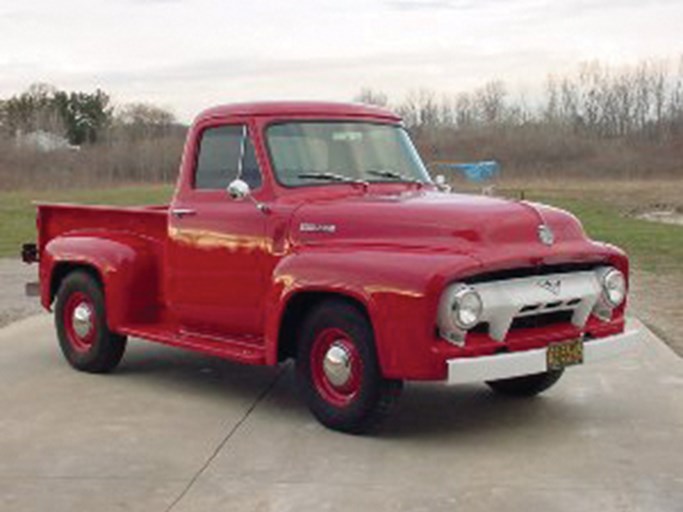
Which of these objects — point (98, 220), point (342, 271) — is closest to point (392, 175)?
point (342, 271)

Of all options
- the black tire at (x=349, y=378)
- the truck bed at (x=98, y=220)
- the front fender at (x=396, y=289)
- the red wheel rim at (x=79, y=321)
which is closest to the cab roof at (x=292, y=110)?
the truck bed at (x=98, y=220)

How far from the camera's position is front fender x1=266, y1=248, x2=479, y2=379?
19.2 feet

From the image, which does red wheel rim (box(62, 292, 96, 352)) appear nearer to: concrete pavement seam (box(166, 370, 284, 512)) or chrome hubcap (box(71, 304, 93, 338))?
chrome hubcap (box(71, 304, 93, 338))

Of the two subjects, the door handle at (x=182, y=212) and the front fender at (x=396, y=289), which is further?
the door handle at (x=182, y=212)

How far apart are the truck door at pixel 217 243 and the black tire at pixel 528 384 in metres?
1.74

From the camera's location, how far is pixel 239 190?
6.98m

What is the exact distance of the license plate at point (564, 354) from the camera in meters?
6.23

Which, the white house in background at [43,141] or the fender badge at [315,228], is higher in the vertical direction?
the fender badge at [315,228]

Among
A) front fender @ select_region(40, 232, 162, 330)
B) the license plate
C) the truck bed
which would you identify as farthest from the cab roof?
the license plate

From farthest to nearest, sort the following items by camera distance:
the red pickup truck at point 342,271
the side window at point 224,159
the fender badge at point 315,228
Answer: the side window at point 224,159 < the fender badge at point 315,228 < the red pickup truck at point 342,271

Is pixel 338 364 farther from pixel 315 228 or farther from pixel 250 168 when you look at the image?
pixel 250 168

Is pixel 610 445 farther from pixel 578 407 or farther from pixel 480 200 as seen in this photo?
pixel 480 200

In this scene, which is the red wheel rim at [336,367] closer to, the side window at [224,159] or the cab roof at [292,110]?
the side window at [224,159]

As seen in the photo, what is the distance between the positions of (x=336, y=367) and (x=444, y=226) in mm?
1032
